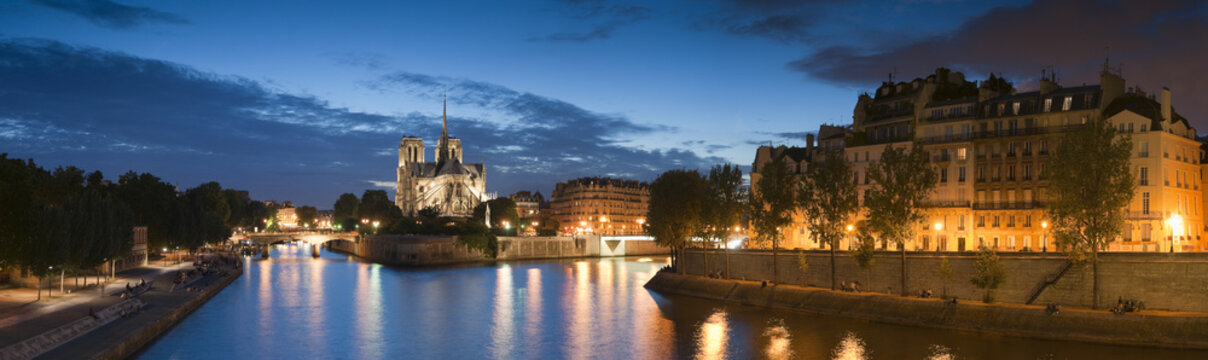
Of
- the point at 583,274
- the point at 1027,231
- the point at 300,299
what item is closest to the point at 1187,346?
the point at 1027,231

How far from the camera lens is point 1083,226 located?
1692 inches

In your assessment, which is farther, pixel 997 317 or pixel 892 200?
pixel 892 200

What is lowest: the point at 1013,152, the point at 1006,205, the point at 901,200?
the point at 1006,205

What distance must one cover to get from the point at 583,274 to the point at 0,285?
2197 inches

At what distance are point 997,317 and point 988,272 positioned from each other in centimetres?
255

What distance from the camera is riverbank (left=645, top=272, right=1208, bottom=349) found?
3805 cm

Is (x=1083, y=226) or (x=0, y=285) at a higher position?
(x=1083, y=226)

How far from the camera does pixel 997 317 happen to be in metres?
43.4

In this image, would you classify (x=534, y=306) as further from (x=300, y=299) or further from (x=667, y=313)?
(x=300, y=299)

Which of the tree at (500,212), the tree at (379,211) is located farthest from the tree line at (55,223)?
the tree at (500,212)

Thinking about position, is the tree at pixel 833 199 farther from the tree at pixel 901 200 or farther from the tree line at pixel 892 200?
the tree at pixel 901 200

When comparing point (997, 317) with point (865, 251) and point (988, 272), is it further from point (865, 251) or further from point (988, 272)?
point (865, 251)

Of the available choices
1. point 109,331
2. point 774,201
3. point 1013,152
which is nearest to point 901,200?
point 774,201

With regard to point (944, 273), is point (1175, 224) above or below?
above
